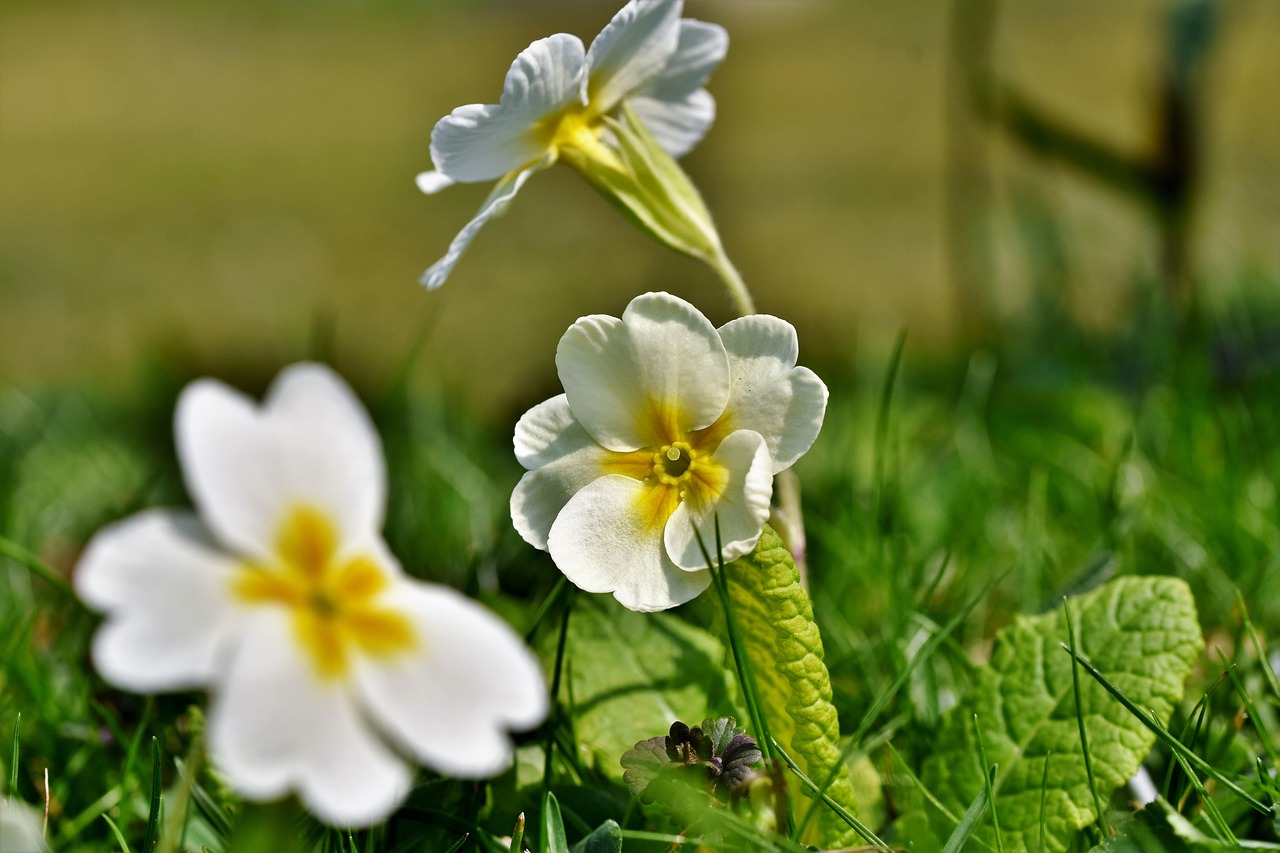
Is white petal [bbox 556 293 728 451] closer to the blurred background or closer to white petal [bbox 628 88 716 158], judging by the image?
white petal [bbox 628 88 716 158]

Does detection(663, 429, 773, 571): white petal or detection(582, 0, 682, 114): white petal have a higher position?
detection(582, 0, 682, 114): white petal

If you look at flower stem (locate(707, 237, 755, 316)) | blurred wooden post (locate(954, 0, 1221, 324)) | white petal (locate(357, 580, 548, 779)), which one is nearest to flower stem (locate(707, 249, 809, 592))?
flower stem (locate(707, 237, 755, 316))

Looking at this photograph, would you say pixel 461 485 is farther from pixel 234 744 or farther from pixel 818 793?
pixel 234 744

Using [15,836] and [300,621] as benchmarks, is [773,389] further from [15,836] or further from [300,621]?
[15,836]

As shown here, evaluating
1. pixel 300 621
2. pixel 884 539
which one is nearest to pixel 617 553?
pixel 300 621

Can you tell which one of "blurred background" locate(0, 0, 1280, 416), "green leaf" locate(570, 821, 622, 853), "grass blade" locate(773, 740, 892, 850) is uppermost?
"green leaf" locate(570, 821, 622, 853)

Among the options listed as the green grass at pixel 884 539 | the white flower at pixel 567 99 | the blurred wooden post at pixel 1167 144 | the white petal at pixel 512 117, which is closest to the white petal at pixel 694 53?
the white flower at pixel 567 99
